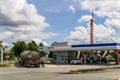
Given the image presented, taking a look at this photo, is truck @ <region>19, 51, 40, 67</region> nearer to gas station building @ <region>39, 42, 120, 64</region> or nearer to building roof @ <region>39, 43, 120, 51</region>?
building roof @ <region>39, 43, 120, 51</region>

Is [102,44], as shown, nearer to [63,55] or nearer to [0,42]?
[63,55]

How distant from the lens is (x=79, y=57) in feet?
236

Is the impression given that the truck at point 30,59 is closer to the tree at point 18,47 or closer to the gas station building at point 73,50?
the gas station building at point 73,50

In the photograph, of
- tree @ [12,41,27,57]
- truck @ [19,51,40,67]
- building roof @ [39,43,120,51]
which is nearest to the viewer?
truck @ [19,51,40,67]

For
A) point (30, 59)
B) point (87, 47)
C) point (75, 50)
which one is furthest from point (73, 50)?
point (30, 59)

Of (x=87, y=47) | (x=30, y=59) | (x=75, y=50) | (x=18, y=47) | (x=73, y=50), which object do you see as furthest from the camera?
(x=18, y=47)

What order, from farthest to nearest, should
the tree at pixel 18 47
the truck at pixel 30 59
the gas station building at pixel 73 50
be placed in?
the tree at pixel 18 47 → the gas station building at pixel 73 50 → the truck at pixel 30 59

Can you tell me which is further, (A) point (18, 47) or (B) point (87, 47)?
(A) point (18, 47)

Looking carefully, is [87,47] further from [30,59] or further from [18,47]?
[18,47]

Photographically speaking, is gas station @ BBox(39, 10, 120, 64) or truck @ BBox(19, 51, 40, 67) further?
gas station @ BBox(39, 10, 120, 64)

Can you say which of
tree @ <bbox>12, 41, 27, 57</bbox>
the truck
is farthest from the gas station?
tree @ <bbox>12, 41, 27, 57</bbox>

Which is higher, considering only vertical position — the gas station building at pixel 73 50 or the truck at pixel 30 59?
the gas station building at pixel 73 50

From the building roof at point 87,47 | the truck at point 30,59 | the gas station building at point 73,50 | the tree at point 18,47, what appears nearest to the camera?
the truck at point 30,59

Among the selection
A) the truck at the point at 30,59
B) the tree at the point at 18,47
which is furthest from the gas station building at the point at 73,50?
the tree at the point at 18,47
